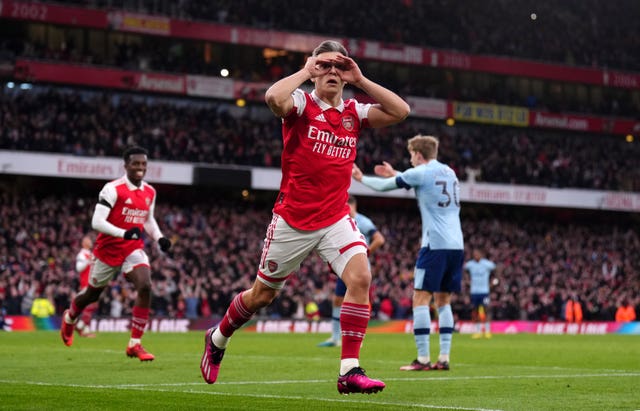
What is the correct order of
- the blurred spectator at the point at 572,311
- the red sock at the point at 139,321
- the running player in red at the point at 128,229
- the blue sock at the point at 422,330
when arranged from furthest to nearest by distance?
the blurred spectator at the point at 572,311
the running player in red at the point at 128,229
the red sock at the point at 139,321
the blue sock at the point at 422,330

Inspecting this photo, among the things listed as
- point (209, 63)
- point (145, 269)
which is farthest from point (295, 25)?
point (145, 269)

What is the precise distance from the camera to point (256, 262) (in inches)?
1524

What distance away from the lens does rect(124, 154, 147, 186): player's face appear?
548 inches

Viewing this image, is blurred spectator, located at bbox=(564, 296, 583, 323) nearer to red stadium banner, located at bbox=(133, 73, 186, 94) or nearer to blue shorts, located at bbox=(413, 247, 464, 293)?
red stadium banner, located at bbox=(133, 73, 186, 94)

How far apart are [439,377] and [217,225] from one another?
30251 millimetres

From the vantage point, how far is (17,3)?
4069cm

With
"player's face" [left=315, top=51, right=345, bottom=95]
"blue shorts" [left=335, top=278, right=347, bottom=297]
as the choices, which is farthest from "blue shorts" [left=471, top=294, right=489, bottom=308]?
"player's face" [left=315, top=51, right=345, bottom=95]

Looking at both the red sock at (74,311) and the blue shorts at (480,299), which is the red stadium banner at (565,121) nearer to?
the blue shorts at (480,299)

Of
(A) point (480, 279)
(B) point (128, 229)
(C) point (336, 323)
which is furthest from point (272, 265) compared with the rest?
(A) point (480, 279)

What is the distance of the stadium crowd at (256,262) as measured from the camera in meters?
33.1

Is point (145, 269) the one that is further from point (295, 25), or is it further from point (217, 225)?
point (295, 25)

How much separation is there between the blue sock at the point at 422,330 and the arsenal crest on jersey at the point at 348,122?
4533 mm

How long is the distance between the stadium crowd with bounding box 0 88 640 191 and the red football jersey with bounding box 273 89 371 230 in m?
31.9

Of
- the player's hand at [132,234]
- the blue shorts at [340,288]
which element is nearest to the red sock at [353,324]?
the player's hand at [132,234]
